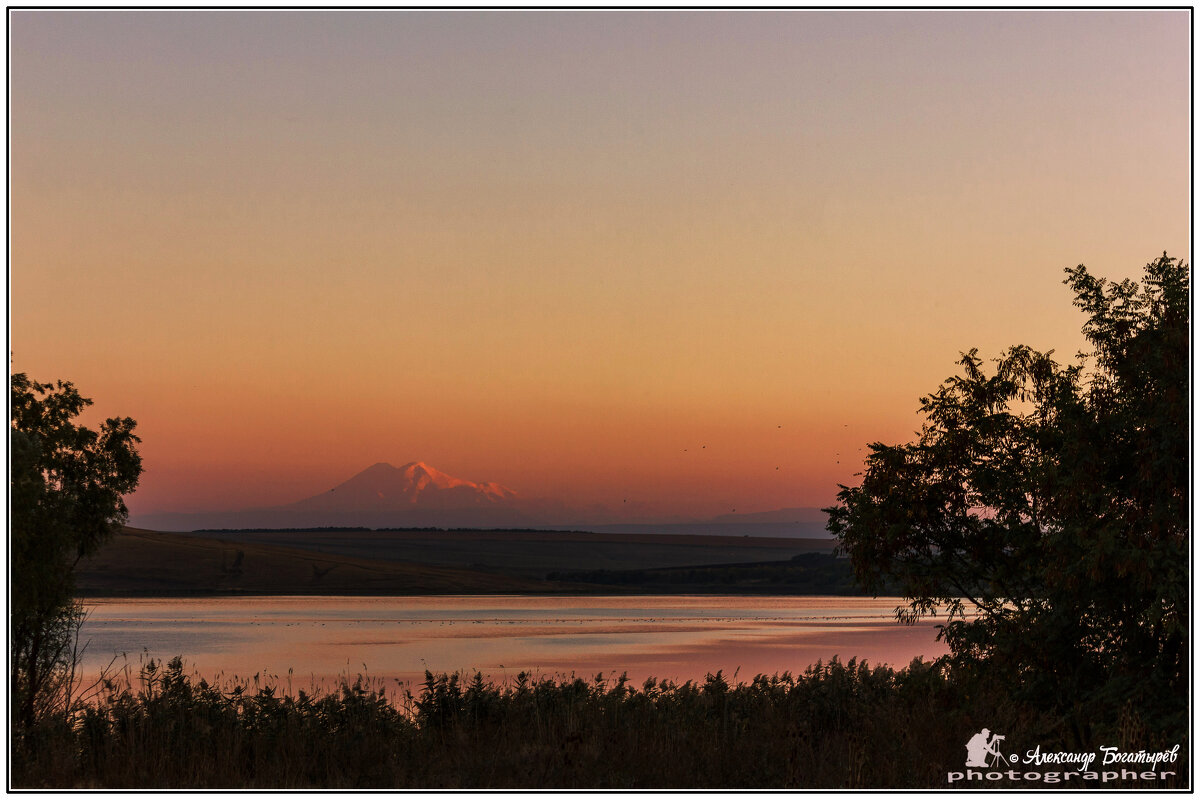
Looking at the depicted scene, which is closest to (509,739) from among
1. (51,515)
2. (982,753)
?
(982,753)

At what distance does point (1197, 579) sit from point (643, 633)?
195 ft

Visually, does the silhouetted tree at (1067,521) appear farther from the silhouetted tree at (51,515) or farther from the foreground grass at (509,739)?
the silhouetted tree at (51,515)

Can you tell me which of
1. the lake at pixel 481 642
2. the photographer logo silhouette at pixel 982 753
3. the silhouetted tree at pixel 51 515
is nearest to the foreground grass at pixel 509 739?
the photographer logo silhouette at pixel 982 753

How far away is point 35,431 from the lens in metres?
22.9

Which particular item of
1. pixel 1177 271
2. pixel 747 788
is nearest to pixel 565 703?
pixel 747 788

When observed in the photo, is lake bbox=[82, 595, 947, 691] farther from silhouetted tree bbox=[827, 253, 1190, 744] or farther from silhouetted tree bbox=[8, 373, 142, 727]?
silhouetted tree bbox=[827, 253, 1190, 744]

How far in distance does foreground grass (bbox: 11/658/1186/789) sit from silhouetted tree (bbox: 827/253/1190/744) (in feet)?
3.51

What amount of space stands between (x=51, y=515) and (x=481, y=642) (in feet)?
136

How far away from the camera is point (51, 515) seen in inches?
920

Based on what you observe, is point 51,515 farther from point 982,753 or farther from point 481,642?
point 481,642

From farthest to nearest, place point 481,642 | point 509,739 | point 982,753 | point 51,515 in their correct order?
point 481,642
point 51,515
point 509,739
point 982,753

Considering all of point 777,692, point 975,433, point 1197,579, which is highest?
point 975,433

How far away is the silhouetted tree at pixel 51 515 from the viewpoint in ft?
68.4

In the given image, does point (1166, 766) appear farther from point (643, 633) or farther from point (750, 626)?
point (750, 626)
